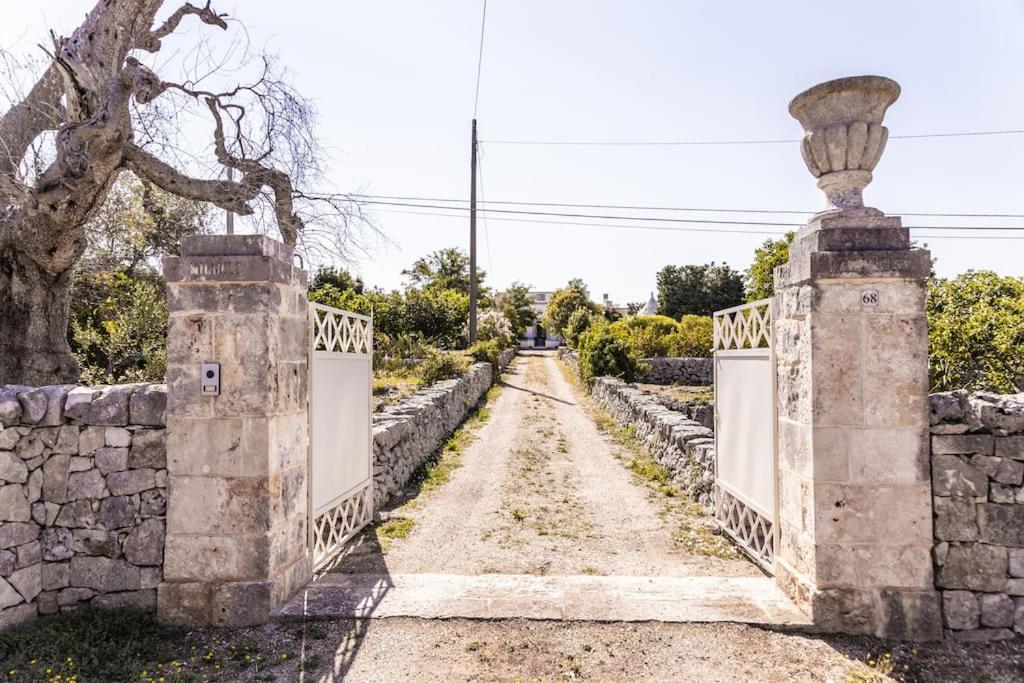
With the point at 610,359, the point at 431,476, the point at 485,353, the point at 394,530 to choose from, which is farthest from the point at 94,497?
the point at 485,353

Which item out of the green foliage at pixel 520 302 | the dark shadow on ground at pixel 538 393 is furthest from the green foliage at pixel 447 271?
the dark shadow on ground at pixel 538 393

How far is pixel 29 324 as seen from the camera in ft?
20.9

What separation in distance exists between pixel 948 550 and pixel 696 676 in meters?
1.92

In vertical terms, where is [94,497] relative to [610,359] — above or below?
below

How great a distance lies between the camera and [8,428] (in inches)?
144

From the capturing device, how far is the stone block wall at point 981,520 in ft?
11.5

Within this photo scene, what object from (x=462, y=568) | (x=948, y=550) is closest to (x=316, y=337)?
(x=462, y=568)

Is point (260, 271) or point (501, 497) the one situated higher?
point (260, 271)

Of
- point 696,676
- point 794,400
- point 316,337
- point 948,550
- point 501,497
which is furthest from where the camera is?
point 501,497

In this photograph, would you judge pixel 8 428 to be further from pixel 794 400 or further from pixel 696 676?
pixel 794 400

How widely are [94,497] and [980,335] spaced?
8.65 metres

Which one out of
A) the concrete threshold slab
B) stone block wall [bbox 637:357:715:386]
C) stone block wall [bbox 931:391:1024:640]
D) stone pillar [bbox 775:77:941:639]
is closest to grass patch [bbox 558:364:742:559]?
the concrete threshold slab

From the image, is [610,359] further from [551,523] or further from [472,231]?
[551,523]

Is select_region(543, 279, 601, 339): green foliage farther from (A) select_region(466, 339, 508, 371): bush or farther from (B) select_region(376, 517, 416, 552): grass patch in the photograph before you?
(B) select_region(376, 517, 416, 552): grass patch
